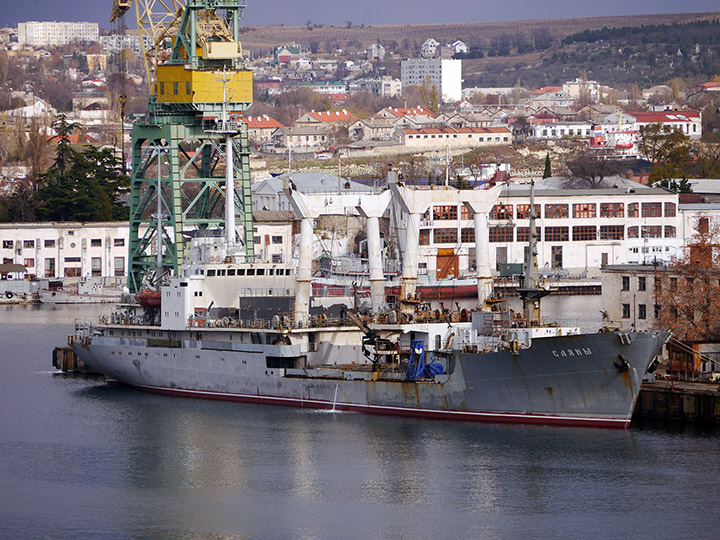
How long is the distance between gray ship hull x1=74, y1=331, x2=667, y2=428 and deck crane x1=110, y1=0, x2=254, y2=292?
28.9 ft

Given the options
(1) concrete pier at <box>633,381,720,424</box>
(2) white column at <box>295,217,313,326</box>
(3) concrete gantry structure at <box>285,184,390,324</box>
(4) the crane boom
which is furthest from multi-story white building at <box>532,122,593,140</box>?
(1) concrete pier at <box>633,381,720,424</box>

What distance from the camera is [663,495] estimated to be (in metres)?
42.0

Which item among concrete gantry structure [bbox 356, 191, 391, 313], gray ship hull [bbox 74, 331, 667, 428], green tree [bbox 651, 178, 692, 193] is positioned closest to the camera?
gray ship hull [bbox 74, 331, 667, 428]

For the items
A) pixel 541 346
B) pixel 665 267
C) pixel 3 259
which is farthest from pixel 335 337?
pixel 3 259

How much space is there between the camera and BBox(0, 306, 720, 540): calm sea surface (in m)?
40.1

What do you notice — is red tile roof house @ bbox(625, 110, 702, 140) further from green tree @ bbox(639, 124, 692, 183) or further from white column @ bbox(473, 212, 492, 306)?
white column @ bbox(473, 212, 492, 306)

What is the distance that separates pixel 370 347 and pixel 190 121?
1730 centimetres

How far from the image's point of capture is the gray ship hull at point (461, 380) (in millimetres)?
49062

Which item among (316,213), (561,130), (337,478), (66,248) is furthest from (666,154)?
(337,478)

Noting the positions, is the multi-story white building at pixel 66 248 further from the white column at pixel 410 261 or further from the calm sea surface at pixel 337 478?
the white column at pixel 410 261

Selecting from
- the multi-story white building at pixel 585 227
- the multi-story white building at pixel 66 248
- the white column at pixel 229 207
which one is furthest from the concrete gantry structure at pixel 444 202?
the multi-story white building at pixel 66 248

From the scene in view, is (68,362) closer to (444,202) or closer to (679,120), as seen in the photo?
(444,202)

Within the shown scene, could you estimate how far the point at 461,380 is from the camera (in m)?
51.5

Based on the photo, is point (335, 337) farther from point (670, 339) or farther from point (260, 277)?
point (670, 339)
